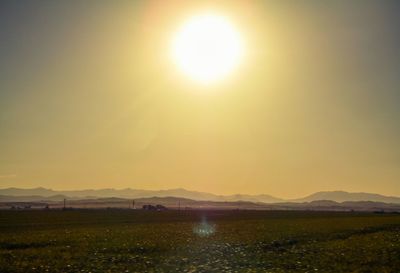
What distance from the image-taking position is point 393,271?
86.5ft

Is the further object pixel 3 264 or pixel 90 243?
pixel 90 243

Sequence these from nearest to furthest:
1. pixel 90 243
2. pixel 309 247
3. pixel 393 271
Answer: pixel 393 271
pixel 309 247
pixel 90 243

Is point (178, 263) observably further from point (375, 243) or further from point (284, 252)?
point (375, 243)

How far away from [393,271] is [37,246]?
3107 centimetres

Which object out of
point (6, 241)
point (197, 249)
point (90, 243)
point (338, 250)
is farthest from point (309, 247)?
point (6, 241)

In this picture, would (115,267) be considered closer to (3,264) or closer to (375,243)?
(3,264)

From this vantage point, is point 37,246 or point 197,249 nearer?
point 197,249

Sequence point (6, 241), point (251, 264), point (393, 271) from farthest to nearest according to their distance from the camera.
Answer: point (6, 241) < point (251, 264) < point (393, 271)

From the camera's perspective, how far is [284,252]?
117 ft

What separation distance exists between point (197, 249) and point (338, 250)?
12003 millimetres

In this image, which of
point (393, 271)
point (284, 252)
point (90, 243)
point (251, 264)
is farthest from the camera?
point (90, 243)

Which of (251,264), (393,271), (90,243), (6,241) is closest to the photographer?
(393,271)

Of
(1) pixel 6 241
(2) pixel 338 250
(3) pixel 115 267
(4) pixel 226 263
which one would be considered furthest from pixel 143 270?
(1) pixel 6 241

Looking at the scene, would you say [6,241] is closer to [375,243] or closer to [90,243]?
[90,243]
